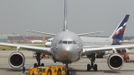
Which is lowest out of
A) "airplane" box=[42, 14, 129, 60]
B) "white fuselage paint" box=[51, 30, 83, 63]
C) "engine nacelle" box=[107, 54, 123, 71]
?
"engine nacelle" box=[107, 54, 123, 71]

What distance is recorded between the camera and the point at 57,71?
59.7 feet

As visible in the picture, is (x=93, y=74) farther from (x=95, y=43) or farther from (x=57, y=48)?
(x=95, y=43)

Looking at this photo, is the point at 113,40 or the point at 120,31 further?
the point at 113,40

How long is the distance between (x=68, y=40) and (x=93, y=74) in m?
3.73

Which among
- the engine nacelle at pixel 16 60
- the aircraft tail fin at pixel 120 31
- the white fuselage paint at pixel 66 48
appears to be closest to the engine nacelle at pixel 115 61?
the white fuselage paint at pixel 66 48

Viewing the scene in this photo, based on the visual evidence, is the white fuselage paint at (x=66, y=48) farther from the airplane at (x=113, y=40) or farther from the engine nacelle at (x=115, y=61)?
the airplane at (x=113, y=40)

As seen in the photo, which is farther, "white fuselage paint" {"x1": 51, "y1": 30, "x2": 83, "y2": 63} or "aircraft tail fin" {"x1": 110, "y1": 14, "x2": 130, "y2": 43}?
"aircraft tail fin" {"x1": 110, "y1": 14, "x2": 130, "y2": 43}

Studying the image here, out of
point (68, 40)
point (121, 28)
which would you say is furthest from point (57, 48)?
point (121, 28)

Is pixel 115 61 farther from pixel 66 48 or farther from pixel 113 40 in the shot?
pixel 113 40

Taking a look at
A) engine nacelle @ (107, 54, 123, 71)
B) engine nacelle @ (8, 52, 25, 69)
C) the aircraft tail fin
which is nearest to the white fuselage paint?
engine nacelle @ (8, 52, 25, 69)

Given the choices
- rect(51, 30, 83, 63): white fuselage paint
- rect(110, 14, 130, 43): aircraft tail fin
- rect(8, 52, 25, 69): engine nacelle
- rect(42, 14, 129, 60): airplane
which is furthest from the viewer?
rect(42, 14, 129, 60): airplane

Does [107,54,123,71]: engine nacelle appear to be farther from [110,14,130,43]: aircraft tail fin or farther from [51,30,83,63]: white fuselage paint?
[110,14,130,43]: aircraft tail fin

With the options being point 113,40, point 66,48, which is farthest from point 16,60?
point 113,40

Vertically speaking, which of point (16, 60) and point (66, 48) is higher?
point (66, 48)
